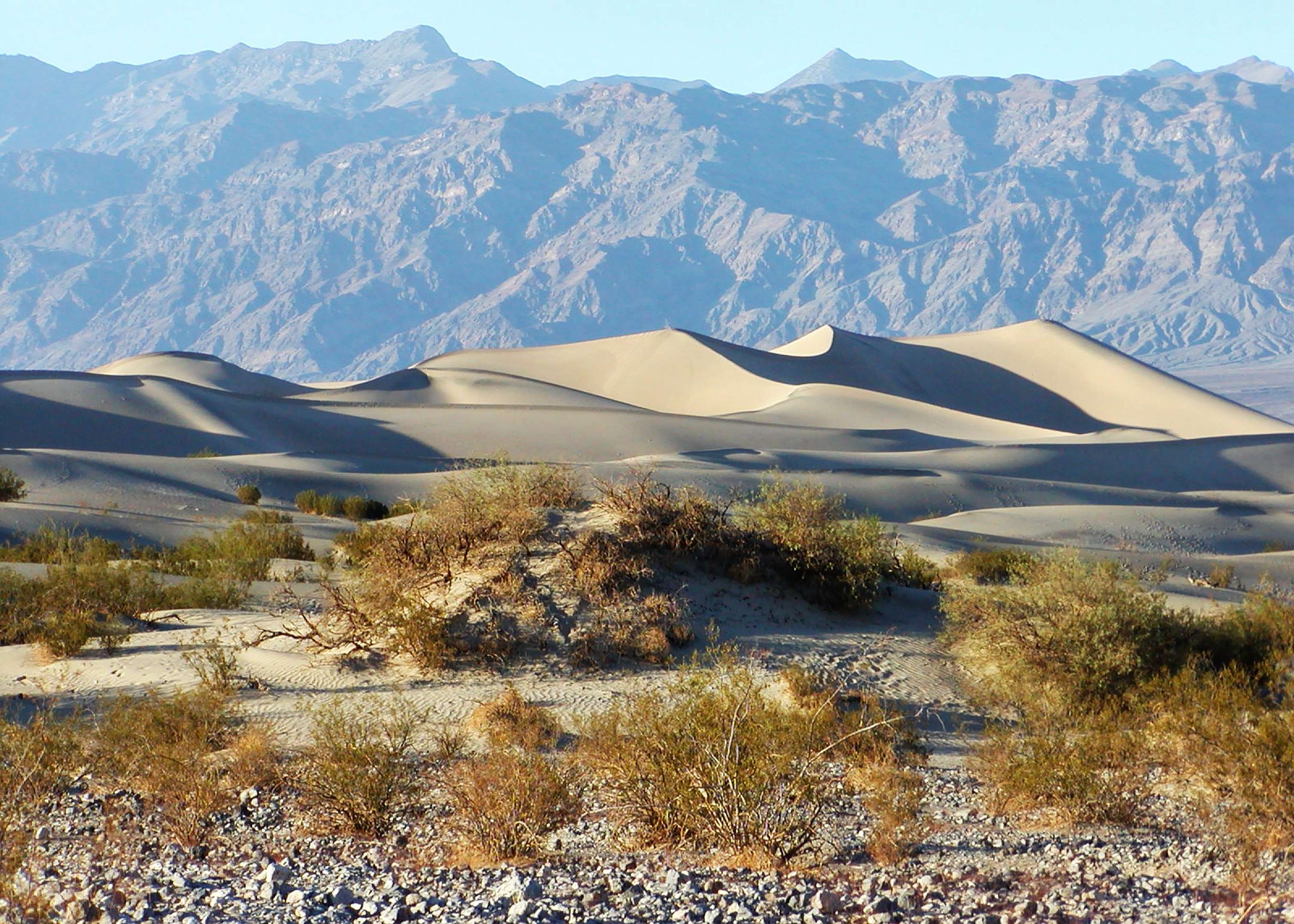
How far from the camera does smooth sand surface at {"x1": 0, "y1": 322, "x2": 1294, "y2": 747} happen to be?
1282 cm

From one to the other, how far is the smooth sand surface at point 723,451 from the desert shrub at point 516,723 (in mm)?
473

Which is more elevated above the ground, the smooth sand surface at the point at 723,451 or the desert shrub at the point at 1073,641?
the desert shrub at the point at 1073,641

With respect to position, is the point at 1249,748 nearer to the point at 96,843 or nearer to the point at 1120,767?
the point at 1120,767

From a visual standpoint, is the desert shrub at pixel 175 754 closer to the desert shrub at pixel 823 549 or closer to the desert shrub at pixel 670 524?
the desert shrub at pixel 670 524

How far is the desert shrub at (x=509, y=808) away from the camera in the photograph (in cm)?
762

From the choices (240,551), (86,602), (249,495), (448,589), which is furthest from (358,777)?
(249,495)

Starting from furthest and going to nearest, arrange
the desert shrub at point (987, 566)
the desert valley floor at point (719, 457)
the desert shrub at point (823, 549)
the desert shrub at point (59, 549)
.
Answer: the desert shrub at point (987, 566)
the desert shrub at point (59, 549)
the desert shrub at point (823, 549)
the desert valley floor at point (719, 457)

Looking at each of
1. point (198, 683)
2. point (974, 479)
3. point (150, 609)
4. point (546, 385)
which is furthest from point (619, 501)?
point (546, 385)

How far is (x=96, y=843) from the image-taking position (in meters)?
7.66

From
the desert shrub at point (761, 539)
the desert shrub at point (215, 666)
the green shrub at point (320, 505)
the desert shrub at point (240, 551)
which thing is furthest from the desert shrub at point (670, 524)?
the green shrub at point (320, 505)

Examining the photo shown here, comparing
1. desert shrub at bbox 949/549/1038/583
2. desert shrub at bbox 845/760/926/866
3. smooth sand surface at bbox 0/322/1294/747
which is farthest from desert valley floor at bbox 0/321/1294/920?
desert shrub at bbox 949/549/1038/583

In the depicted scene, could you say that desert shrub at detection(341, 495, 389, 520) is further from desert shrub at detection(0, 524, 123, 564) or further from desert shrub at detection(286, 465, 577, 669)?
desert shrub at detection(286, 465, 577, 669)

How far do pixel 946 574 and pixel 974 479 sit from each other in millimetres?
18708

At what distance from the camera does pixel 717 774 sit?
7625 millimetres
